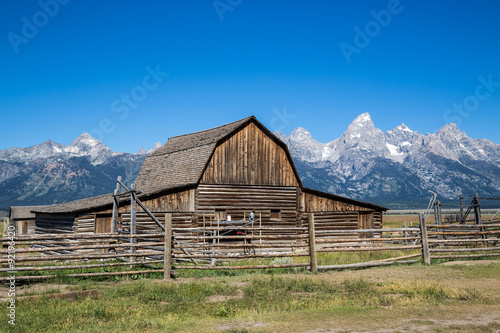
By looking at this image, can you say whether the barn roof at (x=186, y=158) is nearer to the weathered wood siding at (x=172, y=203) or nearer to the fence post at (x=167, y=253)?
the weathered wood siding at (x=172, y=203)

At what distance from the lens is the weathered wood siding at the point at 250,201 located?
26250 mm

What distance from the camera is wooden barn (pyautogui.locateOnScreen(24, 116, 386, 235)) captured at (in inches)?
1009

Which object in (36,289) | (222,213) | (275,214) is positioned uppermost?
(222,213)

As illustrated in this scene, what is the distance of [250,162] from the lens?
91.5 ft

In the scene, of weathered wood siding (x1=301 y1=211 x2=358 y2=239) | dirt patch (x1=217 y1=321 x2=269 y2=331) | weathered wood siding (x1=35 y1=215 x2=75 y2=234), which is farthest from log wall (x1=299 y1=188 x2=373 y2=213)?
dirt patch (x1=217 y1=321 x2=269 y2=331)

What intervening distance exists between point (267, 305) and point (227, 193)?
57.6 feet

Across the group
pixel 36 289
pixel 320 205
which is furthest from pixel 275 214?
pixel 36 289

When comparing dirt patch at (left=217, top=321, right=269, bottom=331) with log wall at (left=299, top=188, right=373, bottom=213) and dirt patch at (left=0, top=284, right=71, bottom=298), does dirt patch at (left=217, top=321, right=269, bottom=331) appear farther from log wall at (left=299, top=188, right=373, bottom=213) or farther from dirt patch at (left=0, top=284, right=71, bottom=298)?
log wall at (left=299, top=188, right=373, bottom=213)

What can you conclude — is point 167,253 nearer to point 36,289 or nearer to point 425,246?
point 36,289

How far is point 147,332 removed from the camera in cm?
745

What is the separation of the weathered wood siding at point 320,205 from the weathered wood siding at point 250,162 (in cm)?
128

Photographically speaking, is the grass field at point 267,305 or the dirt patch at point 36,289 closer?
the grass field at point 267,305

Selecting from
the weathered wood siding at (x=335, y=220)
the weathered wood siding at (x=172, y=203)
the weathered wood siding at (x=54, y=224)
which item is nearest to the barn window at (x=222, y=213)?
the weathered wood siding at (x=172, y=203)

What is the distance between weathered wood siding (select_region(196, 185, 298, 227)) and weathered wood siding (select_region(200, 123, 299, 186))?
0.41 metres
